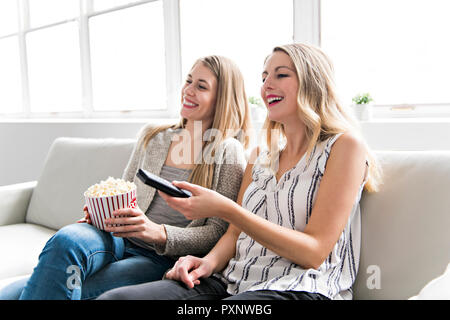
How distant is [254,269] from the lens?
3.87ft

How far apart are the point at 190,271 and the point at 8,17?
12.9 feet

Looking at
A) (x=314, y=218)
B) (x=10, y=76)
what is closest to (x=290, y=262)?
(x=314, y=218)

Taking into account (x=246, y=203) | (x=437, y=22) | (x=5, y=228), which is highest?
(x=437, y=22)

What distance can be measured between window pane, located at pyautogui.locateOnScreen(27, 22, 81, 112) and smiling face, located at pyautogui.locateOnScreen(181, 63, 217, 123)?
225 cm

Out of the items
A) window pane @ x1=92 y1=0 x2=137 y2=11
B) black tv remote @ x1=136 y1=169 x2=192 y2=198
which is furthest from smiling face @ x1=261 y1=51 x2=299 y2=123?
window pane @ x1=92 y1=0 x2=137 y2=11

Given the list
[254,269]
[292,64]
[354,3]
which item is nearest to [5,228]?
[254,269]

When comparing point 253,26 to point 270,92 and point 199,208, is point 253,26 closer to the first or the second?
point 270,92

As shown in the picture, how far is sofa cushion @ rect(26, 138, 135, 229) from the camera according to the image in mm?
2076

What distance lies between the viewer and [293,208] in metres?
1.19

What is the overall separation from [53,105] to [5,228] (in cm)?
193

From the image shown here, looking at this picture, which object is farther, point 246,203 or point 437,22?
point 437,22

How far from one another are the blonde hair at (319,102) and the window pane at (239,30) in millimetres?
1052

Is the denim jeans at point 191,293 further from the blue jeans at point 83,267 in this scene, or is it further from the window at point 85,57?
the window at point 85,57
